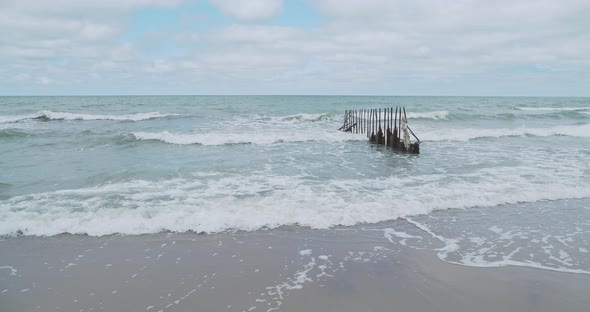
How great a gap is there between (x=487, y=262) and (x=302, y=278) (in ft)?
9.95

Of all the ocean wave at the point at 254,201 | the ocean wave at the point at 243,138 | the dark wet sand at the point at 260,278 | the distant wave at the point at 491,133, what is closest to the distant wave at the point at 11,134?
the ocean wave at the point at 243,138

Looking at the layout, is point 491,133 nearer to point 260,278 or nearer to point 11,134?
point 260,278

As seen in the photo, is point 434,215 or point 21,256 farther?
point 434,215

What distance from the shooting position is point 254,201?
991cm

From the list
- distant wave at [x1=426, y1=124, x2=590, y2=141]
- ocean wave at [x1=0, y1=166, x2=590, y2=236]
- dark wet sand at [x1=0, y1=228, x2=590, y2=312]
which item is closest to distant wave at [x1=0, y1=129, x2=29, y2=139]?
ocean wave at [x1=0, y1=166, x2=590, y2=236]

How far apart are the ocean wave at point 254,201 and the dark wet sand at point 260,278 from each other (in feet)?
2.40

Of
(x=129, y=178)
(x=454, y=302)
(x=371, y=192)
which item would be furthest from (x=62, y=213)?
(x=454, y=302)

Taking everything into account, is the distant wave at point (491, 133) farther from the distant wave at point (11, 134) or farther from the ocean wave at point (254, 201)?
the distant wave at point (11, 134)

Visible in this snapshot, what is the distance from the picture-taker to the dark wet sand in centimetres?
522

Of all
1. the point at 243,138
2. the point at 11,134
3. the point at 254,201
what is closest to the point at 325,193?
A: the point at 254,201

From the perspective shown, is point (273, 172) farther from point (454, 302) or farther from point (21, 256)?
point (454, 302)

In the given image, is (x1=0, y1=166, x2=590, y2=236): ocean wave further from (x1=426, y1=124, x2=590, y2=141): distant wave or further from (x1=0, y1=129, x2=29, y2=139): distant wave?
(x1=0, y1=129, x2=29, y2=139): distant wave

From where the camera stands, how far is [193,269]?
6285 millimetres

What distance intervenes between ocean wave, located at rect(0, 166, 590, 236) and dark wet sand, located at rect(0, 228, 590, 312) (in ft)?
2.40
